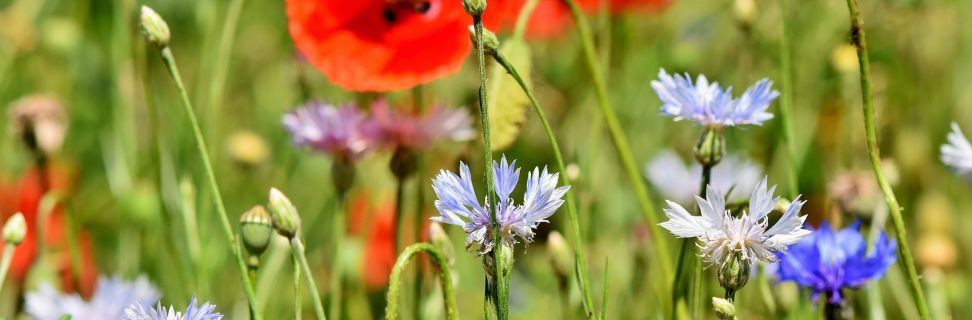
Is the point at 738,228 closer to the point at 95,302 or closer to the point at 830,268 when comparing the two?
the point at 830,268

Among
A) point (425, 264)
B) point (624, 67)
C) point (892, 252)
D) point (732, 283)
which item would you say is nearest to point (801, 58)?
point (624, 67)

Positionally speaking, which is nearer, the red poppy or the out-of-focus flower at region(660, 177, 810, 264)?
the out-of-focus flower at region(660, 177, 810, 264)

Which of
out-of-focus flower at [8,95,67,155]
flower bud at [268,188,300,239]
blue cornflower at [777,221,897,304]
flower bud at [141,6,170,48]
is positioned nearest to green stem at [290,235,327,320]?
flower bud at [268,188,300,239]

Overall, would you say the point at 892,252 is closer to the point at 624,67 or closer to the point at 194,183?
the point at 624,67

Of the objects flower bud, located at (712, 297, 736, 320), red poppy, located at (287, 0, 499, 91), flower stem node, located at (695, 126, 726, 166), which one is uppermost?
red poppy, located at (287, 0, 499, 91)

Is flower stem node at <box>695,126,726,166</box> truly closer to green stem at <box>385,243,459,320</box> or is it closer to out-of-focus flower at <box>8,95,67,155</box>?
→ green stem at <box>385,243,459,320</box>

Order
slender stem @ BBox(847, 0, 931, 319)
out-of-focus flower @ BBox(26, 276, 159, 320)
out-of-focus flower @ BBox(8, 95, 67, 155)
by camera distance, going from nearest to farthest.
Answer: slender stem @ BBox(847, 0, 931, 319)
out-of-focus flower @ BBox(26, 276, 159, 320)
out-of-focus flower @ BBox(8, 95, 67, 155)

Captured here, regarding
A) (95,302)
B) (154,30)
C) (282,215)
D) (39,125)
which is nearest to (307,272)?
(282,215)
